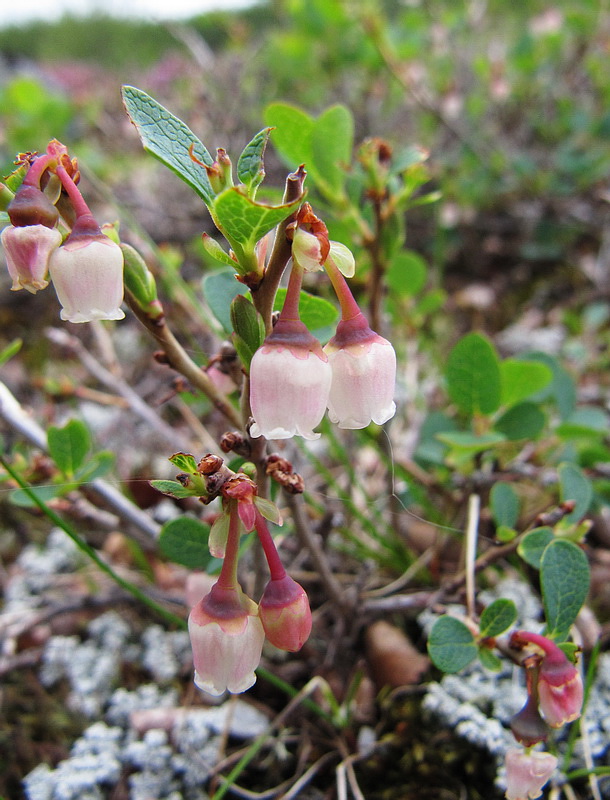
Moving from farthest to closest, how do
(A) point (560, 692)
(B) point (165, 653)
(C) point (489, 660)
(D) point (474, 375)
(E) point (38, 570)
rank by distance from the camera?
(E) point (38, 570) → (B) point (165, 653) → (D) point (474, 375) → (C) point (489, 660) → (A) point (560, 692)

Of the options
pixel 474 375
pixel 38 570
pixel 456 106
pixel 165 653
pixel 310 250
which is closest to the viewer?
pixel 310 250

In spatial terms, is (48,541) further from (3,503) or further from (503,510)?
(503,510)

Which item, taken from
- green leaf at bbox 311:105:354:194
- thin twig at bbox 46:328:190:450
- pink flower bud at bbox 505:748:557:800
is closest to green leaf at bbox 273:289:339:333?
green leaf at bbox 311:105:354:194

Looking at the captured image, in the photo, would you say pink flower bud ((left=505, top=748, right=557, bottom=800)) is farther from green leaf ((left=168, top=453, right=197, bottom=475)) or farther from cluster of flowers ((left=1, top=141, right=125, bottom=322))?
cluster of flowers ((left=1, top=141, right=125, bottom=322))

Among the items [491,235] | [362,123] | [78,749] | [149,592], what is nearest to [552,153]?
[491,235]

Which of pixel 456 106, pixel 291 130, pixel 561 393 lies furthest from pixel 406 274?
pixel 456 106

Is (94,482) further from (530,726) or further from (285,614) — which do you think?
(530,726)
